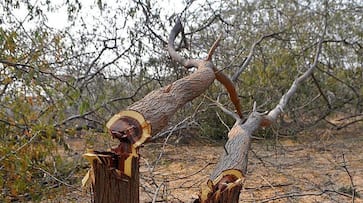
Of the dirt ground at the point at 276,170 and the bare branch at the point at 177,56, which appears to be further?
the dirt ground at the point at 276,170

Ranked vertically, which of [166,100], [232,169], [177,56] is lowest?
[232,169]

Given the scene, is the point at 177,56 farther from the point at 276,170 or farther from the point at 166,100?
the point at 166,100

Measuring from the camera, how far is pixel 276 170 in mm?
4359

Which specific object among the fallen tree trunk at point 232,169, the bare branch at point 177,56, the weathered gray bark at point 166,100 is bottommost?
the fallen tree trunk at point 232,169

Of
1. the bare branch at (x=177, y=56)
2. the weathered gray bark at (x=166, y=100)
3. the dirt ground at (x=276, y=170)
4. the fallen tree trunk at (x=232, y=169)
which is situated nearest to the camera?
the weathered gray bark at (x=166, y=100)

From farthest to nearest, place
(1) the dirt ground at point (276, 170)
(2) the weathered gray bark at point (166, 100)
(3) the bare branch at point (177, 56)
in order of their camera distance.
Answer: (1) the dirt ground at point (276, 170) < (3) the bare branch at point (177, 56) < (2) the weathered gray bark at point (166, 100)

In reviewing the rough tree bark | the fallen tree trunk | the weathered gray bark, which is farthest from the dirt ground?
the rough tree bark

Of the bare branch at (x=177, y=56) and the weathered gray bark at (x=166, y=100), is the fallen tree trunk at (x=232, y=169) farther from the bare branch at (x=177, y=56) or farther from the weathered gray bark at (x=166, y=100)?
the bare branch at (x=177, y=56)

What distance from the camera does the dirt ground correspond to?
10.8ft

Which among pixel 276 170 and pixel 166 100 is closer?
pixel 166 100

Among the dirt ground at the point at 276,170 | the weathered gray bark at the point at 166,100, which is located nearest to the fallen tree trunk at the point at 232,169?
the weathered gray bark at the point at 166,100

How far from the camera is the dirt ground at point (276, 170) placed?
3.30 m

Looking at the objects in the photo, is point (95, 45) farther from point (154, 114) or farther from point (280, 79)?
point (154, 114)

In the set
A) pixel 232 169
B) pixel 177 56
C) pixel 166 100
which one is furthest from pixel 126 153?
pixel 177 56
